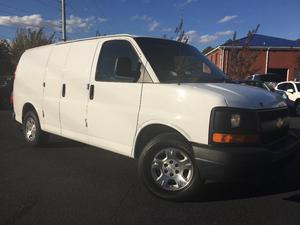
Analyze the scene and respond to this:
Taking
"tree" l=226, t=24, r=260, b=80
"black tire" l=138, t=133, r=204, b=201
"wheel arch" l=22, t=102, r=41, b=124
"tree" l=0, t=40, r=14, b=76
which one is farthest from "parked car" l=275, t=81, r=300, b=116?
"tree" l=0, t=40, r=14, b=76

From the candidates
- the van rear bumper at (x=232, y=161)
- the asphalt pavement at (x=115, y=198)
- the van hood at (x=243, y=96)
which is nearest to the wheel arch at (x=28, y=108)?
the asphalt pavement at (x=115, y=198)

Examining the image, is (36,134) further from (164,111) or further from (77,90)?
(164,111)

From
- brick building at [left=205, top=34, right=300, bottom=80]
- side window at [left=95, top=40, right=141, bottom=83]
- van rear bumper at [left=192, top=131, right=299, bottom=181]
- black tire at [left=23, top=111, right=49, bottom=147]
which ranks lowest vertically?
black tire at [left=23, top=111, right=49, bottom=147]

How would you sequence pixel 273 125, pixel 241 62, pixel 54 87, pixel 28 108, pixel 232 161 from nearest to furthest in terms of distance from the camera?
pixel 232 161 < pixel 273 125 < pixel 54 87 < pixel 28 108 < pixel 241 62

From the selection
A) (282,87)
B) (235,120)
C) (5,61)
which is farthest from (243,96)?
(5,61)

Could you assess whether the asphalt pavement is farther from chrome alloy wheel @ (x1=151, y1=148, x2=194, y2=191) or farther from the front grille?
the front grille

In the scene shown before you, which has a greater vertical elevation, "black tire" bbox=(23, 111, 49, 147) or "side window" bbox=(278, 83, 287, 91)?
"side window" bbox=(278, 83, 287, 91)

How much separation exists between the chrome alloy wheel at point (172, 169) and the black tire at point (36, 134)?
3321 mm

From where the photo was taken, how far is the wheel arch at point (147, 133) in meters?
4.63

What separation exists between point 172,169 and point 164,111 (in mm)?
714

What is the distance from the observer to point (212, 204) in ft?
14.9

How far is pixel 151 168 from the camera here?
471 cm

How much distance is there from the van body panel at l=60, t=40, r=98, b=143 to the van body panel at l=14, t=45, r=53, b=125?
872 millimetres

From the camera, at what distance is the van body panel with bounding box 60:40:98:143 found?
A: 579cm
